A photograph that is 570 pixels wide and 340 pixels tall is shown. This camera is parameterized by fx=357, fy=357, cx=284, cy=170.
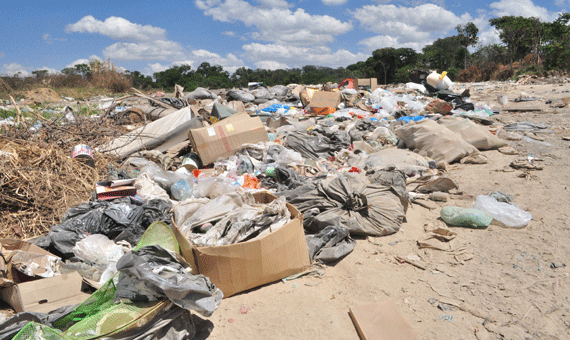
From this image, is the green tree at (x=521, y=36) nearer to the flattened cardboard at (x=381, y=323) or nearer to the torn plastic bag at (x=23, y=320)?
the flattened cardboard at (x=381, y=323)

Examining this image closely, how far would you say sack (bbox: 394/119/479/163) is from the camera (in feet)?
17.4

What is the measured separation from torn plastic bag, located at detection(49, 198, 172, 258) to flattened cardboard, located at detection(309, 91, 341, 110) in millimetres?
5811

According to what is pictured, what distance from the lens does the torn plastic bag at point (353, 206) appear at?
125 inches

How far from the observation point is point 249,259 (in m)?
2.32

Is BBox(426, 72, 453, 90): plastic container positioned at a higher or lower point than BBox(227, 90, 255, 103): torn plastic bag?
lower

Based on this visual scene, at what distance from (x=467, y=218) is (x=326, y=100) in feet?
18.3

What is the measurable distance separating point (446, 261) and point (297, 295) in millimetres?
1277

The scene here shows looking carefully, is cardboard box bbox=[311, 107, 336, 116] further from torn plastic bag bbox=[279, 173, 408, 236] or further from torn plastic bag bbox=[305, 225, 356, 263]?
torn plastic bag bbox=[305, 225, 356, 263]

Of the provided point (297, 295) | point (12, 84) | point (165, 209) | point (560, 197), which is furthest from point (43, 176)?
point (12, 84)

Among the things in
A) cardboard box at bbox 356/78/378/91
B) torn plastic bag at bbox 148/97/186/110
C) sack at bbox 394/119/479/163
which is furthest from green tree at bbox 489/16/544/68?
torn plastic bag at bbox 148/97/186/110

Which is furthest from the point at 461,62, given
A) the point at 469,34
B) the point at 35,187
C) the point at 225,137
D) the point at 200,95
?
the point at 35,187

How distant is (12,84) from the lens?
18.1 metres

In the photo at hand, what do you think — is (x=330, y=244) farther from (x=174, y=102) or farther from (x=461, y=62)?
(x=461, y=62)

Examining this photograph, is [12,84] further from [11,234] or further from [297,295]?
[297,295]
